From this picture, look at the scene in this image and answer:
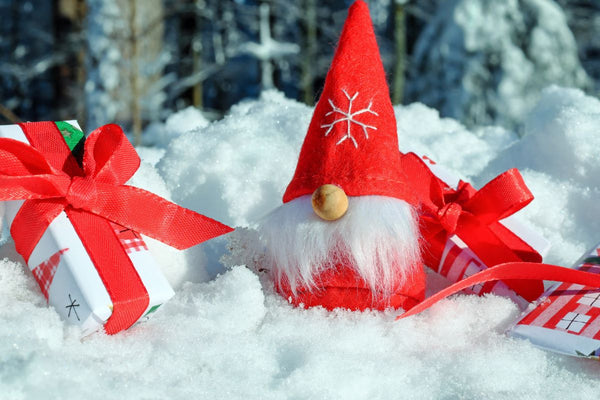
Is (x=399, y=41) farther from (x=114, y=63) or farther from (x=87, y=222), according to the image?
(x=87, y=222)

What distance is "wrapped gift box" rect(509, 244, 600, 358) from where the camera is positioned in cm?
97

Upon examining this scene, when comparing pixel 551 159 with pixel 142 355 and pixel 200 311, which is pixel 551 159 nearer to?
pixel 200 311

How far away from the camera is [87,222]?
1.03 m

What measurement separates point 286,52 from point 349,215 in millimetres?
5623

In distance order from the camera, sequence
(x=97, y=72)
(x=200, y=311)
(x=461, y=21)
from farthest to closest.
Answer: (x=461, y=21), (x=97, y=72), (x=200, y=311)

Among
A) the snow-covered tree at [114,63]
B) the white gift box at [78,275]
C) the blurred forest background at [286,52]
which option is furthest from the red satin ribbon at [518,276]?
the snow-covered tree at [114,63]

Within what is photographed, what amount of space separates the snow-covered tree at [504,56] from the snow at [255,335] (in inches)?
140

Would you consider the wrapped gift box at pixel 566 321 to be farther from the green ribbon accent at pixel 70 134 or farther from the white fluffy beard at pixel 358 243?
the green ribbon accent at pixel 70 134

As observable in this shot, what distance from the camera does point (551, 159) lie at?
1.56m

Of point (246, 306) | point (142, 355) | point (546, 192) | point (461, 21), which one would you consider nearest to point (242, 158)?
point (246, 306)

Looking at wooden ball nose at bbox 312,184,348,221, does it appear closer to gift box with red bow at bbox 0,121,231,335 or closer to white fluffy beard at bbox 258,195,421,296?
white fluffy beard at bbox 258,195,421,296

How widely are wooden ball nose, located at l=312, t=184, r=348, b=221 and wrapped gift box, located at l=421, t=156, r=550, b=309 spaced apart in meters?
0.30

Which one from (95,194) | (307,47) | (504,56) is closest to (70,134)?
(95,194)

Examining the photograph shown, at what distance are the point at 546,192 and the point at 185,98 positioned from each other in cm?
565
